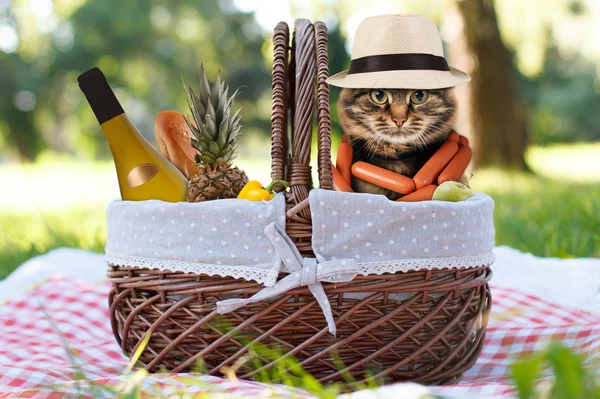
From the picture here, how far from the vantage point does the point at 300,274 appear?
3.57 ft

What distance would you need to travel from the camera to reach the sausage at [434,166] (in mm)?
1273

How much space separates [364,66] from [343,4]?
5.35 meters

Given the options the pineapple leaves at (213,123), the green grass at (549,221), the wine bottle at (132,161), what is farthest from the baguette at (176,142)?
the green grass at (549,221)

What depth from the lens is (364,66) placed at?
1.34m

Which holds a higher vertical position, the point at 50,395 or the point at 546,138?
the point at 50,395

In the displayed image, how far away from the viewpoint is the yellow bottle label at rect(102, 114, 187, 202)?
1.45 metres

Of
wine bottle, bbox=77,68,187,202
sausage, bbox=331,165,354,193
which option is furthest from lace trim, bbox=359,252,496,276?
wine bottle, bbox=77,68,187,202

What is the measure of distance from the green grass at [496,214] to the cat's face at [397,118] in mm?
1209

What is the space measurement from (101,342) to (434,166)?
1.01 m

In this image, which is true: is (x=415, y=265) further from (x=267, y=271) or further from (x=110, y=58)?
(x=110, y=58)

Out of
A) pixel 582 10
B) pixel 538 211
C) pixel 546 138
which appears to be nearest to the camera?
pixel 538 211

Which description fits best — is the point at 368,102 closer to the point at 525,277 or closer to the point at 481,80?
the point at 525,277

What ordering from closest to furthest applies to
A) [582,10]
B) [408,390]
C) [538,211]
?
1. [408,390]
2. [538,211]
3. [582,10]

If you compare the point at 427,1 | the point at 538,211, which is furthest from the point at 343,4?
the point at 538,211
